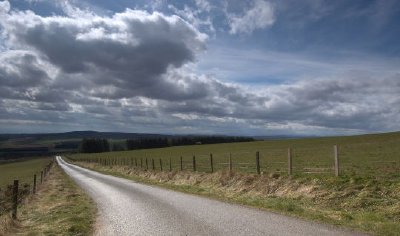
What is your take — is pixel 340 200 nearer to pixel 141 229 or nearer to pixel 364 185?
pixel 364 185

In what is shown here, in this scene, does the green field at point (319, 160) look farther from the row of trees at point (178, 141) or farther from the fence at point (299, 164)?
the row of trees at point (178, 141)

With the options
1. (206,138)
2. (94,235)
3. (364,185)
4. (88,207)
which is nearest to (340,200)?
(364,185)

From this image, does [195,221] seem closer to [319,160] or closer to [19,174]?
[319,160]

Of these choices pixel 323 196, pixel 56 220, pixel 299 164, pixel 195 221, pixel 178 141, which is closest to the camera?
pixel 195 221

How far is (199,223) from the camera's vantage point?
40.8ft

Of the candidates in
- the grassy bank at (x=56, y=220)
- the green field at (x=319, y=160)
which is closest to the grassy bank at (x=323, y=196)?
the green field at (x=319, y=160)

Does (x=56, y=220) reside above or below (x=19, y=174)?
above

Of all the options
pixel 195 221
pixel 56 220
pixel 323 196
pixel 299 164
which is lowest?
pixel 56 220

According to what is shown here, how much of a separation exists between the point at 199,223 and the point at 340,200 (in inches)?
210

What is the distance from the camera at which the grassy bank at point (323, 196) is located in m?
12.0

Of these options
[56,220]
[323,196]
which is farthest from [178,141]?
[56,220]

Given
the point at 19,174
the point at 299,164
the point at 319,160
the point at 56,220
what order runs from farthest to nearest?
the point at 19,174 < the point at 319,160 < the point at 299,164 < the point at 56,220

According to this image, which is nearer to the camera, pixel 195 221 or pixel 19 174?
pixel 195 221

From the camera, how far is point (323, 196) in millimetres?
16047
